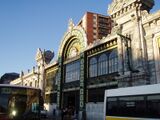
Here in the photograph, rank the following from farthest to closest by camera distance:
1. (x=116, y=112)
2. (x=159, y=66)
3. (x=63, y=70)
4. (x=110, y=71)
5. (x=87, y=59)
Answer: (x=63, y=70), (x=87, y=59), (x=110, y=71), (x=159, y=66), (x=116, y=112)

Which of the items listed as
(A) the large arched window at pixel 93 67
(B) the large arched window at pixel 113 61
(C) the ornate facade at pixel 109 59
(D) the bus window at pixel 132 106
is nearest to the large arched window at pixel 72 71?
(C) the ornate facade at pixel 109 59

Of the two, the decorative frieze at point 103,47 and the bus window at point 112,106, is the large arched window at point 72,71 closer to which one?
the decorative frieze at point 103,47

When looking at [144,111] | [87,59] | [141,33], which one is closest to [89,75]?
[87,59]

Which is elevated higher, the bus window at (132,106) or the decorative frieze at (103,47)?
the decorative frieze at (103,47)

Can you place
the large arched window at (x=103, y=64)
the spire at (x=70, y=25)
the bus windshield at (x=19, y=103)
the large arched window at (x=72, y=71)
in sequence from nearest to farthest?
the bus windshield at (x=19, y=103) < the large arched window at (x=103, y=64) < the large arched window at (x=72, y=71) < the spire at (x=70, y=25)

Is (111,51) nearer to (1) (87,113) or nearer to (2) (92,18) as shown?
(1) (87,113)

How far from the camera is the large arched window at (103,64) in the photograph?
29.2m

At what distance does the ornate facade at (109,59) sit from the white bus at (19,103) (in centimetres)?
1024

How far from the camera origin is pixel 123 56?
84.1 feet

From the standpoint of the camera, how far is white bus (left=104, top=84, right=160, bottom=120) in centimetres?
1220

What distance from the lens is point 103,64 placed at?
29.7m

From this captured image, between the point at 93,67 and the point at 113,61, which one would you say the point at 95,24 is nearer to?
the point at 93,67

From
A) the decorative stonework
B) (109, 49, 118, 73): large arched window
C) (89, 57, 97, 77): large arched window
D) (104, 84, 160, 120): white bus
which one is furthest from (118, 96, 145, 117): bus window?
the decorative stonework

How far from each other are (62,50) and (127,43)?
16.2m
